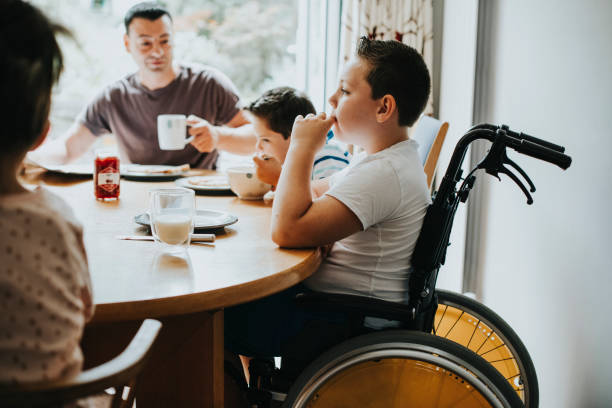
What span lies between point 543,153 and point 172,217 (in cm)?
70

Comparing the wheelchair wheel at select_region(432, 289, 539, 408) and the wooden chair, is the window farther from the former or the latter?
the wooden chair

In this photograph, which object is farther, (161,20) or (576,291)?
(161,20)

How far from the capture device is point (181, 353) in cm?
102

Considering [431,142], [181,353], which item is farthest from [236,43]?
[181,353]

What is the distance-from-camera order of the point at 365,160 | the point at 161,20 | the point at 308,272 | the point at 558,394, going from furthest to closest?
1. the point at 161,20
2. the point at 558,394
3. the point at 365,160
4. the point at 308,272

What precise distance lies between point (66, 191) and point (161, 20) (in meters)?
1.12

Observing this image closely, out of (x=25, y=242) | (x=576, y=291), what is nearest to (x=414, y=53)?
(x=576, y=291)

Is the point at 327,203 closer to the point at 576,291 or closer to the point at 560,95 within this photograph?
the point at 576,291

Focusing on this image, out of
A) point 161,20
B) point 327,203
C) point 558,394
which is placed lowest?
point 558,394

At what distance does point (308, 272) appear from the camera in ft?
3.28

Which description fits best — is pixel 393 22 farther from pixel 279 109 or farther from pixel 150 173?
pixel 150 173

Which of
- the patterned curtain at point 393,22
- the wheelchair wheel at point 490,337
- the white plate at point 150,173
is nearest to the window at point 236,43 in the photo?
the patterned curtain at point 393,22

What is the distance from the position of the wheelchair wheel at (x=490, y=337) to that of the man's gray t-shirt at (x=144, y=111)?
1562mm

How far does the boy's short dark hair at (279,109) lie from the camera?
175 centimetres
